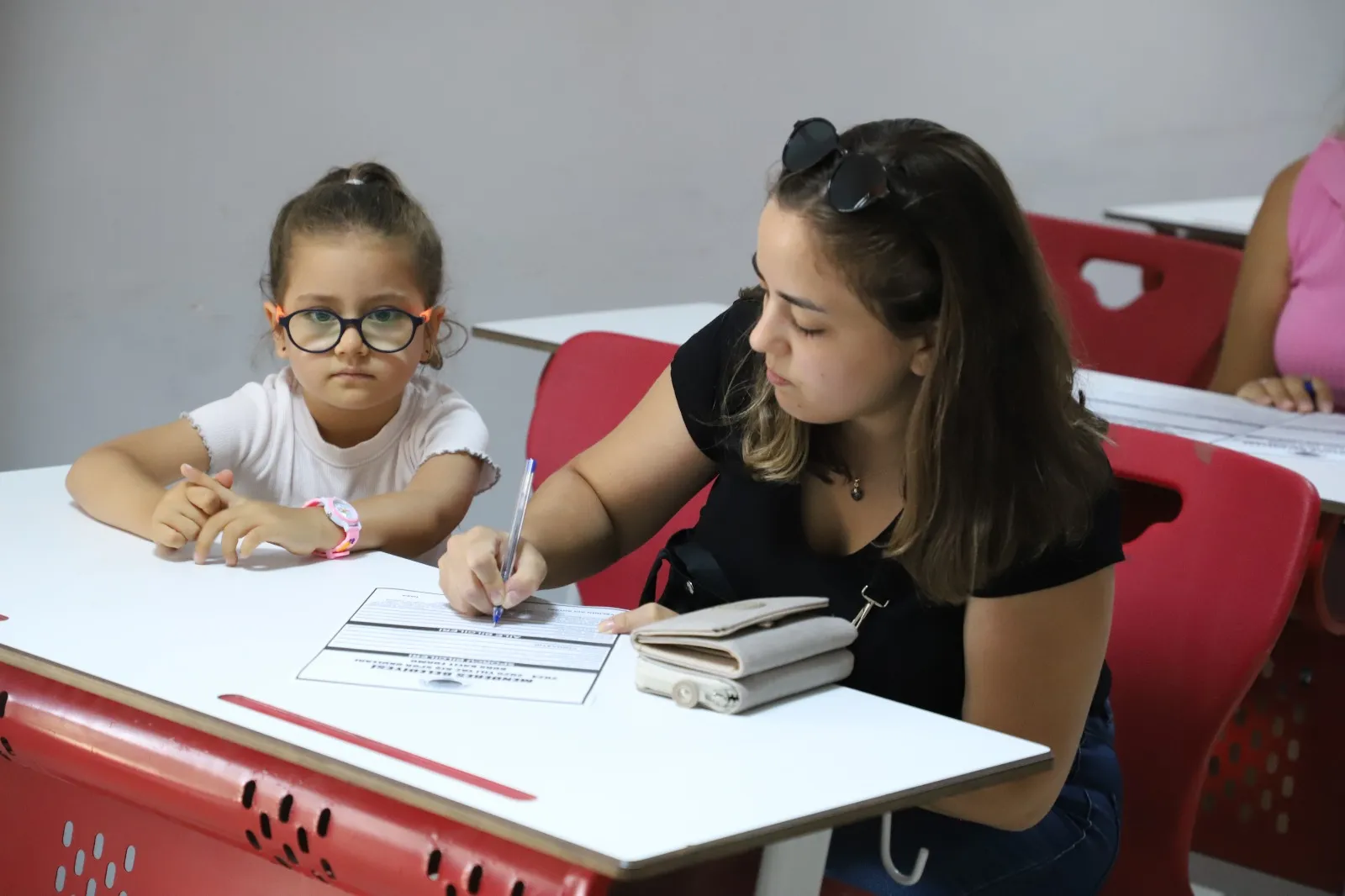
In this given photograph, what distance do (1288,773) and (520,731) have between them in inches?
57.5

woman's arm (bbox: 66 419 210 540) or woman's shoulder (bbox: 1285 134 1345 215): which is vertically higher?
woman's shoulder (bbox: 1285 134 1345 215)

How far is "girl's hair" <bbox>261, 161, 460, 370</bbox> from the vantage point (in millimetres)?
1847

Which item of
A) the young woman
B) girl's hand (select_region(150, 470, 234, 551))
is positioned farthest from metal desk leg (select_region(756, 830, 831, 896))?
girl's hand (select_region(150, 470, 234, 551))

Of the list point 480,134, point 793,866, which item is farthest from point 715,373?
point 480,134

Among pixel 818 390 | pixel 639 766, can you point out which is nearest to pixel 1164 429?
pixel 818 390

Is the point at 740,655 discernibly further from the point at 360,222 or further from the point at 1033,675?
the point at 360,222

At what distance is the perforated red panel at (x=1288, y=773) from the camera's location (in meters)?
2.13

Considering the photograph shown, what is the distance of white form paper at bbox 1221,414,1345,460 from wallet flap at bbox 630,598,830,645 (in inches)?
43.6

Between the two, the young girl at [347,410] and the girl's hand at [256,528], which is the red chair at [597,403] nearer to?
the young girl at [347,410]

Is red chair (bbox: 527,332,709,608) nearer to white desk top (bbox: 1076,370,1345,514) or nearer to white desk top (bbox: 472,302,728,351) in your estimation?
white desk top (bbox: 472,302,728,351)

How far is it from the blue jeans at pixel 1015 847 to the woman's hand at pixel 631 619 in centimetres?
27

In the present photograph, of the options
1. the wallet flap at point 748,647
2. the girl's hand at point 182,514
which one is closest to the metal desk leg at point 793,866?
the wallet flap at point 748,647

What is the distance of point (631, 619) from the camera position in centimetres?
140

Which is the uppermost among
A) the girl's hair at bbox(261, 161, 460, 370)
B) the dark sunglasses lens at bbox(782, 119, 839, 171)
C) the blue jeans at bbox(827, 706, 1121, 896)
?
the dark sunglasses lens at bbox(782, 119, 839, 171)
